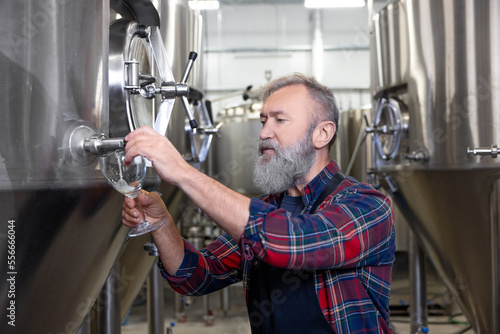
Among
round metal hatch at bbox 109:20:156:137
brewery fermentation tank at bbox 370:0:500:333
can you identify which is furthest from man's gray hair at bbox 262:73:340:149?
brewery fermentation tank at bbox 370:0:500:333

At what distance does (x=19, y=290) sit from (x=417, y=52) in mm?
1951

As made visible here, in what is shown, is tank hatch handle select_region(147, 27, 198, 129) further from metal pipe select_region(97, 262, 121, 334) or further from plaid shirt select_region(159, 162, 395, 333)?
metal pipe select_region(97, 262, 121, 334)

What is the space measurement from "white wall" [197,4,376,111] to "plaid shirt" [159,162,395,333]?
21.9ft

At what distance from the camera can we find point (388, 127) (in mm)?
2705

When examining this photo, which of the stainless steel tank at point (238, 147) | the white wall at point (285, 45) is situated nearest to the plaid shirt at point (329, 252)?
the stainless steel tank at point (238, 147)

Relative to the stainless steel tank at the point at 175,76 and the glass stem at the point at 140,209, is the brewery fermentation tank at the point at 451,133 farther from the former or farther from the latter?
the glass stem at the point at 140,209

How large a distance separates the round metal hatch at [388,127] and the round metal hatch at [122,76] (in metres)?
1.49

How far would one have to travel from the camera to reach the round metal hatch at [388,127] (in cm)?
262

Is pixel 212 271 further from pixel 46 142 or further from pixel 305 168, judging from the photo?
pixel 46 142

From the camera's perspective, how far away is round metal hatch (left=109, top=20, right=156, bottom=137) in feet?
4.45

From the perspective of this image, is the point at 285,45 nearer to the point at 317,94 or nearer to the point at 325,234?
the point at 317,94

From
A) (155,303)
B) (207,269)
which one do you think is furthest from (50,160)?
(155,303)

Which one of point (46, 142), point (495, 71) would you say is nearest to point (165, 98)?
point (46, 142)

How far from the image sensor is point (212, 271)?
153 cm
